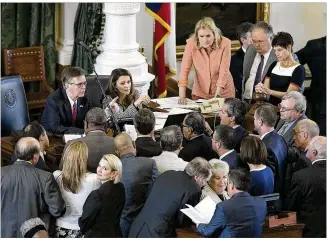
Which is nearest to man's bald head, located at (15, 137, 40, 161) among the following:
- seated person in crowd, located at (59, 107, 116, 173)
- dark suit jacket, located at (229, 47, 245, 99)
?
seated person in crowd, located at (59, 107, 116, 173)

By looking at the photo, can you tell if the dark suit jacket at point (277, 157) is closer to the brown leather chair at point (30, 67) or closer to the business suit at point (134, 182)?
the business suit at point (134, 182)

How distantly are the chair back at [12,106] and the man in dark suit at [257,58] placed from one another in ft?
7.01

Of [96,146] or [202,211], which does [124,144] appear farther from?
[202,211]

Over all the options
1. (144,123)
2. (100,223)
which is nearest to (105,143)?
(144,123)

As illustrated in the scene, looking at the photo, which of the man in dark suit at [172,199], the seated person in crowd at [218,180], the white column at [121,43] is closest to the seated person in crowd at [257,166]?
the seated person in crowd at [218,180]

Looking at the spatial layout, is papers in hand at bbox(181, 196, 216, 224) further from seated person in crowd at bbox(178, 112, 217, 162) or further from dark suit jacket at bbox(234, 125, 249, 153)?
dark suit jacket at bbox(234, 125, 249, 153)

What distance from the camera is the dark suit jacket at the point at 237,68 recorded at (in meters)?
11.0

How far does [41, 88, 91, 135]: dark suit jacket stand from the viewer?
9367mm

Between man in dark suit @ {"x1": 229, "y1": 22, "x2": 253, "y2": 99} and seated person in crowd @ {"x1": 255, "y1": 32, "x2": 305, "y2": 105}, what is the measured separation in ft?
2.90

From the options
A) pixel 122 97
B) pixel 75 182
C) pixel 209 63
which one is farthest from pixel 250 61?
pixel 75 182

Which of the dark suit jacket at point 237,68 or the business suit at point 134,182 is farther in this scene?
the dark suit jacket at point 237,68

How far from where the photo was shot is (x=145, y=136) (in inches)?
335

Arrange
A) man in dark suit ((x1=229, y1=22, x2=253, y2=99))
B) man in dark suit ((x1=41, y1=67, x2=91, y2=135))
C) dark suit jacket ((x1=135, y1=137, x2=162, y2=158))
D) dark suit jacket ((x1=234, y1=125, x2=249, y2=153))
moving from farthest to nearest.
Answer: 1. man in dark suit ((x1=229, y1=22, x2=253, y2=99))
2. man in dark suit ((x1=41, y1=67, x2=91, y2=135))
3. dark suit jacket ((x1=234, y1=125, x2=249, y2=153))
4. dark suit jacket ((x1=135, y1=137, x2=162, y2=158))

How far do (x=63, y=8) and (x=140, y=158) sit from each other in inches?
158
